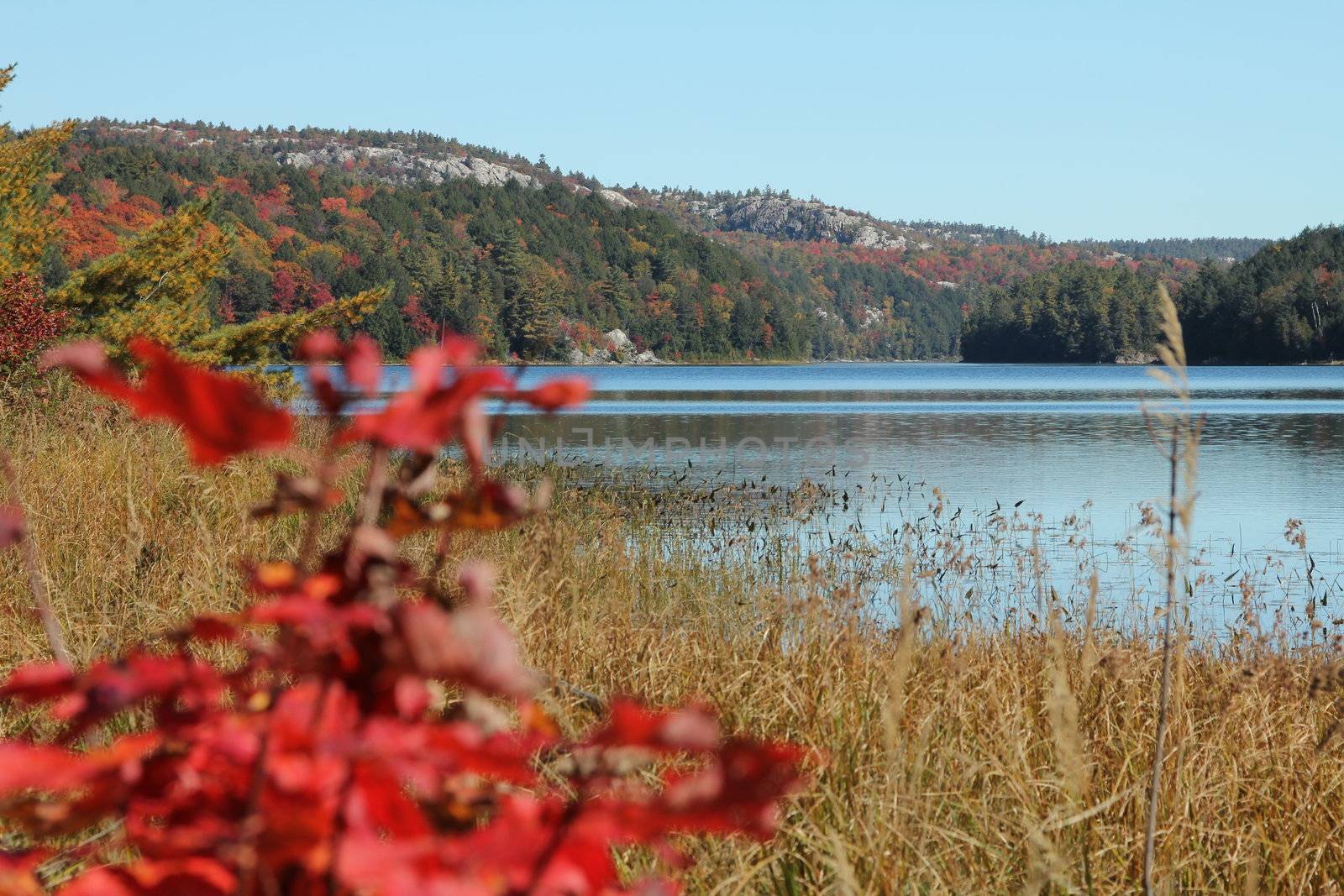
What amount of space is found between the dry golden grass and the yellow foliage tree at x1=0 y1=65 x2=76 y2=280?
9.58m

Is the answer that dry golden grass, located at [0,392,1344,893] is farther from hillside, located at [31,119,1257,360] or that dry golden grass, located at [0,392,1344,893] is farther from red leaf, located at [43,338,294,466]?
hillside, located at [31,119,1257,360]

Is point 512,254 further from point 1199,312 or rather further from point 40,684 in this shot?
point 40,684

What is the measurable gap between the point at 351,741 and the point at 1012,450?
70.4 ft

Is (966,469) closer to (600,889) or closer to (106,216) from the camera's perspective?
(600,889)

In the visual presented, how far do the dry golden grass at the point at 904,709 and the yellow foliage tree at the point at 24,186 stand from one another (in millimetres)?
9582

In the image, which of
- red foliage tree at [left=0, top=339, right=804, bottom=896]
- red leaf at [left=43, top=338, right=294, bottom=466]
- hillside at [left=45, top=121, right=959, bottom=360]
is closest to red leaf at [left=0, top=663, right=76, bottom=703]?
red foliage tree at [left=0, top=339, right=804, bottom=896]

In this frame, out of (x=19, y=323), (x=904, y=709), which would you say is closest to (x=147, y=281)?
(x=19, y=323)

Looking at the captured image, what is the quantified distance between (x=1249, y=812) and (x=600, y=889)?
114 inches

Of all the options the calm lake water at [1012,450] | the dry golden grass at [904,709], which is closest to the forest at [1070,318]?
the calm lake water at [1012,450]

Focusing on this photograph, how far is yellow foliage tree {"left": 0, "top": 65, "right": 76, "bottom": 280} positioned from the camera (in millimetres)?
14500

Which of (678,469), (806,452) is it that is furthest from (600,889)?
(806,452)

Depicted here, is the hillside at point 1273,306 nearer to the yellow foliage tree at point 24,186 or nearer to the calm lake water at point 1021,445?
the calm lake water at point 1021,445

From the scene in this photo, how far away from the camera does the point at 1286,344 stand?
82000mm

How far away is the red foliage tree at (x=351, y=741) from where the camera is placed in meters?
0.71
